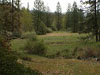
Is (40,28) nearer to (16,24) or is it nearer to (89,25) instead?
(16,24)

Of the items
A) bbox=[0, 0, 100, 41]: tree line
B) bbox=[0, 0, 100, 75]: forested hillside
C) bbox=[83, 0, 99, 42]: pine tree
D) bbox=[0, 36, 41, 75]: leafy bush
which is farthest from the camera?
bbox=[83, 0, 99, 42]: pine tree

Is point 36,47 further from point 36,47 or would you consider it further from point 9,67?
point 9,67

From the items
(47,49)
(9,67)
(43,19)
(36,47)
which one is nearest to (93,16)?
(47,49)

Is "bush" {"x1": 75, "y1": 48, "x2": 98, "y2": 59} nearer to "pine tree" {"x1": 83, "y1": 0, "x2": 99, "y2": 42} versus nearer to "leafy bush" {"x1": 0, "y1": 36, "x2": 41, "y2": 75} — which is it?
"pine tree" {"x1": 83, "y1": 0, "x2": 99, "y2": 42}

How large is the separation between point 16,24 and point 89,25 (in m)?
16.8

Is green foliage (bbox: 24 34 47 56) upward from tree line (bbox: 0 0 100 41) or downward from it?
downward

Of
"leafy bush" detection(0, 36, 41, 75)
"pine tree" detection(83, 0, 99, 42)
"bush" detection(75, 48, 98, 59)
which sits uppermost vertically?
"pine tree" detection(83, 0, 99, 42)

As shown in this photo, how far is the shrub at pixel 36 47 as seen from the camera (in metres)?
20.6

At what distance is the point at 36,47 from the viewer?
20719mm

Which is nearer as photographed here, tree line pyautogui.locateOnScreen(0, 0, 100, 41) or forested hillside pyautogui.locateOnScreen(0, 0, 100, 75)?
forested hillside pyautogui.locateOnScreen(0, 0, 100, 75)

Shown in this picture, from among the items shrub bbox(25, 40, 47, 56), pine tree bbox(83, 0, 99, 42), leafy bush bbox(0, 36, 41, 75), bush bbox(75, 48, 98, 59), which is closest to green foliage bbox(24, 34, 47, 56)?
shrub bbox(25, 40, 47, 56)

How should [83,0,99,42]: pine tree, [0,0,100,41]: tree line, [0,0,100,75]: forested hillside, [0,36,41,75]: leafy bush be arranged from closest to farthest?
[0,36,41,75]: leafy bush → [0,0,100,75]: forested hillside → [0,0,100,41]: tree line → [83,0,99,42]: pine tree

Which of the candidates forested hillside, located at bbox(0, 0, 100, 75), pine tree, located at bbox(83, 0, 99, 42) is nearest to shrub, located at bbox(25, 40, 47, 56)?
forested hillside, located at bbox(0, 0, 100, 75)

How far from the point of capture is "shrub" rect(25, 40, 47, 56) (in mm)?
20641
